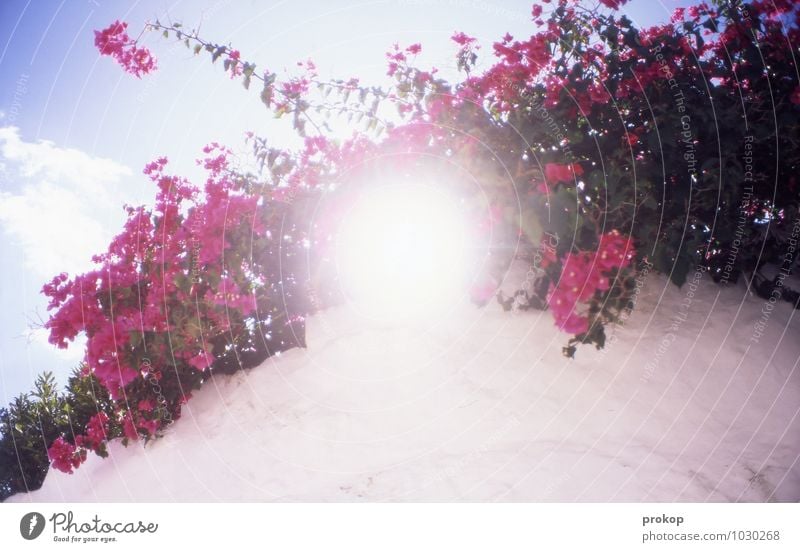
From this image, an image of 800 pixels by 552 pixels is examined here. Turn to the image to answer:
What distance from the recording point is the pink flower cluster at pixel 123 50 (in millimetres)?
2459

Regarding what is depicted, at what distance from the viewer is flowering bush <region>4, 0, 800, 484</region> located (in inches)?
78.4

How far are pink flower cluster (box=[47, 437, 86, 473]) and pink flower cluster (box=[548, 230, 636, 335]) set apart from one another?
2.57 metres

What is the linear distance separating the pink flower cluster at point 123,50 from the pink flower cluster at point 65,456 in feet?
6.55

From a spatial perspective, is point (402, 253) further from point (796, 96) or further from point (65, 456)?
point (65, 456)

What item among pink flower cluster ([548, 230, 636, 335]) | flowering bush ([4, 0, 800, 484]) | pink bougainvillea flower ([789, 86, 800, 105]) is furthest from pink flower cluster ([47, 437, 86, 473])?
pink bougainvillea flower ([789, 86, 800, 105])

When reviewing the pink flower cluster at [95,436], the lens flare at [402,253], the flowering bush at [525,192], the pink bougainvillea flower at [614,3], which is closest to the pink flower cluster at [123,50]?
the flowering bush at [525,192]

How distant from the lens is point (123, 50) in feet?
8.21

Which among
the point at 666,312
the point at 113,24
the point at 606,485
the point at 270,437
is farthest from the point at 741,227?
the point at 113,24

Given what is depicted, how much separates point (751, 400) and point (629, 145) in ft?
4.00

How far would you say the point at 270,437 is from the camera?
241 centimetres

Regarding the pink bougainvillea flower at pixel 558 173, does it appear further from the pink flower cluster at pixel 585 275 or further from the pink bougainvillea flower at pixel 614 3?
the pink bougainvillea flower at pixel 614 3

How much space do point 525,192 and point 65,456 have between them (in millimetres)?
2693

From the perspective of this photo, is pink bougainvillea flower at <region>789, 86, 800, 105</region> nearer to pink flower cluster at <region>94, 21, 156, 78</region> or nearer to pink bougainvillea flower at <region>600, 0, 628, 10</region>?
pink bougainvillea flower at <region>600, 0, 628, 10</region>
